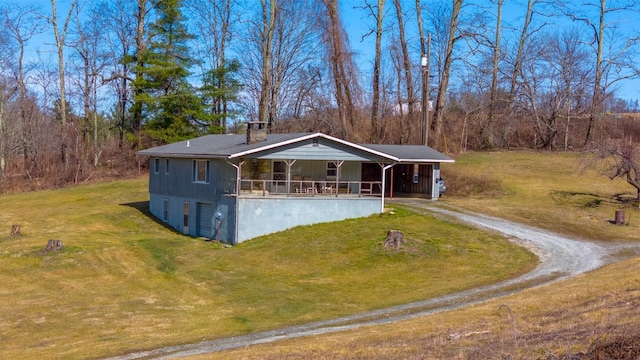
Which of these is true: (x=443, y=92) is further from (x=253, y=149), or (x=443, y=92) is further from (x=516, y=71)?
(x=253, y=149)

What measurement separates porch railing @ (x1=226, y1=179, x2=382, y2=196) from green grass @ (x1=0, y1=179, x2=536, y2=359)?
2110mm

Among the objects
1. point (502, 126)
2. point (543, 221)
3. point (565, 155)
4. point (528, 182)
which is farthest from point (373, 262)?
point (502, 126)

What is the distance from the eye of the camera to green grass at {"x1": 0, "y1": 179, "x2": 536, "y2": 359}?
62.3 ft

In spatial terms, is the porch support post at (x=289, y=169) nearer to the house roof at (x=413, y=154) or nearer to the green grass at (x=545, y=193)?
the house roof at (x=413, y=154)

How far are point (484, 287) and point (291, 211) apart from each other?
13.4 metres

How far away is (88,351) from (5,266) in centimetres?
1203

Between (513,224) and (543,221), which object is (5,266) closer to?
(513,224)

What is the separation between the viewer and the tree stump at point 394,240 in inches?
1080

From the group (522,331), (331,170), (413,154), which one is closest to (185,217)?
(331,170)

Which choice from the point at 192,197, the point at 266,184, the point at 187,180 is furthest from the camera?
the point at 187,180

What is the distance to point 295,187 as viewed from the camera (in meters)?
34.6

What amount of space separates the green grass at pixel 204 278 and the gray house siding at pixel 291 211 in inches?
29.7

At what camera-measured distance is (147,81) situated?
184ft

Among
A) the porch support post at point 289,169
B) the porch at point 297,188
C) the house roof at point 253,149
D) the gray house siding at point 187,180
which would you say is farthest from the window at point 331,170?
the gray house siding at point 187,180
